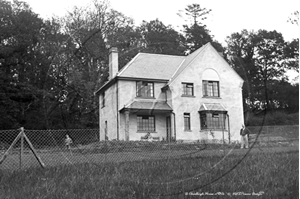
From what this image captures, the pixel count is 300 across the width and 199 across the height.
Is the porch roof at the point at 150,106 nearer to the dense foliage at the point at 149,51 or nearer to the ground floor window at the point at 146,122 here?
the ground floor window at the point at 146,122

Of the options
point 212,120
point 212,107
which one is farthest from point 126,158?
point 212,107

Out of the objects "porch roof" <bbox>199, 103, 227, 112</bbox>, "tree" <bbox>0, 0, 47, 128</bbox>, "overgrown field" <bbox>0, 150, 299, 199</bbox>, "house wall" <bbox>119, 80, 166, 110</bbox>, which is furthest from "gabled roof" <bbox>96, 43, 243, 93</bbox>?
"tree" <bbox>0, 0, 47, 128</bbox>

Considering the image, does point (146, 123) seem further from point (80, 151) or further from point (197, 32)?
point (80, 151)

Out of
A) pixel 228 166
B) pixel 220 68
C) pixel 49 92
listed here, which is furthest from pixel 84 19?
pixel 228 166

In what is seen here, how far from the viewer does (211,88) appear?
190 inches

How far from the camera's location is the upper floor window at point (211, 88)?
4.41m

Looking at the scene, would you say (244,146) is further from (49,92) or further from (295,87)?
(49,92)

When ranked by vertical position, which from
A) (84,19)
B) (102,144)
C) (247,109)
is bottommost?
(102,144)

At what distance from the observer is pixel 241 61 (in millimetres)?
4551

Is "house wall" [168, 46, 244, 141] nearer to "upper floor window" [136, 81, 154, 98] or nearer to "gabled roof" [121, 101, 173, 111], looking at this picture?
"gabled roof" [121, 101, 173, 111]

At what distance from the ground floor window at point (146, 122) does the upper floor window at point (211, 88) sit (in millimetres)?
1065

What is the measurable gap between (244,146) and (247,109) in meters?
1.64

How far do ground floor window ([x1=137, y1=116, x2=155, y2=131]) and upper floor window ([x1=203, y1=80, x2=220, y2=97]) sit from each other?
1065 mm

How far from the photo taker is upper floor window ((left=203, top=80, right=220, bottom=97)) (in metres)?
4.41
